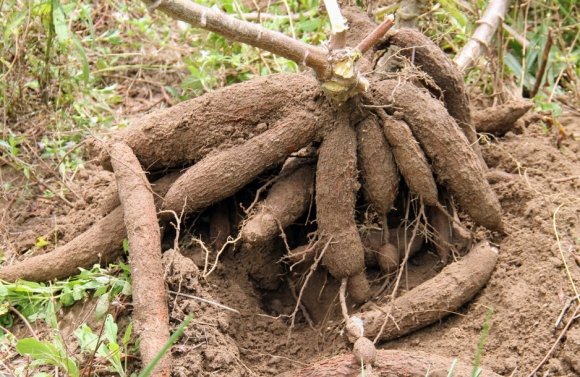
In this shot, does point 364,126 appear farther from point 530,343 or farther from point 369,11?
point 530,343

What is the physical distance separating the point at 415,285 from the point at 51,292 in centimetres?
127

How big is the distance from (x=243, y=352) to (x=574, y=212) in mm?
1261

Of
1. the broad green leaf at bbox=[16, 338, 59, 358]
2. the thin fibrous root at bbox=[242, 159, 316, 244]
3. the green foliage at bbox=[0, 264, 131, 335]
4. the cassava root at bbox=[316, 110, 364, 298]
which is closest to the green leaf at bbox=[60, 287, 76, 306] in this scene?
the green foliage at bbox=[0, 264, 131, 335]

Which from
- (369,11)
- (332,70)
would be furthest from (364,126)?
(369,11)

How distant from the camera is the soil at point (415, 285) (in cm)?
185

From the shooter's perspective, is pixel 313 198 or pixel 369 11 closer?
pixel 313 198

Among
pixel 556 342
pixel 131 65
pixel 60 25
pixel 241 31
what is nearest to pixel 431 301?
pixel 556 342

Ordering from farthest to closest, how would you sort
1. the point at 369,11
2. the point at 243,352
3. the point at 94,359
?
1. the point at 369,11
2. the point at 243,352
3. the point at 94,359

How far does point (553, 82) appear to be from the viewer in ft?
10.7

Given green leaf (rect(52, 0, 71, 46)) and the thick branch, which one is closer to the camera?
the thick branch

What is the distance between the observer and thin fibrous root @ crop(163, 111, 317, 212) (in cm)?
207

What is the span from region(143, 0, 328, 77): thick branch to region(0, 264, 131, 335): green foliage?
2.93 feet

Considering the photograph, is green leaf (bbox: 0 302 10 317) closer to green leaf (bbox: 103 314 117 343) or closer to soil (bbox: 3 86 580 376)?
soil (bbox: 3 86 580 376)

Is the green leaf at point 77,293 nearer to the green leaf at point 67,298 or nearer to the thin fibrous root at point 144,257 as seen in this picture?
the green leaf at point 67,298
